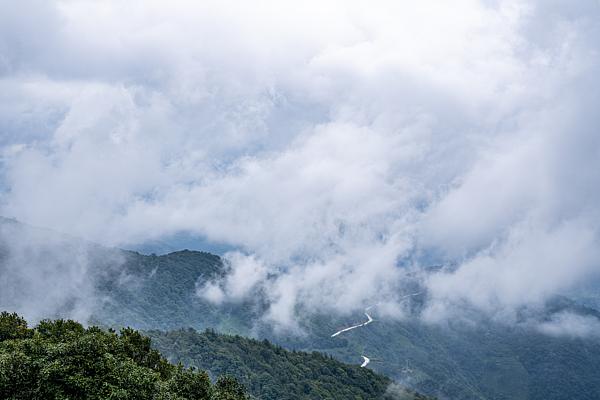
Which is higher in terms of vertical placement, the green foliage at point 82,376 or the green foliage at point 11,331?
the green foliage at point 11,331

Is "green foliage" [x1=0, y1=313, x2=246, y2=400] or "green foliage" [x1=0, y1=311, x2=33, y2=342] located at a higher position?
"green foliage" [x1=0, y1=311, x2=33, y2=342]

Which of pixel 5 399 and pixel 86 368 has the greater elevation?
pixel 86 368

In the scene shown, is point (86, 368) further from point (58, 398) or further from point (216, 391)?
point (216, 391)

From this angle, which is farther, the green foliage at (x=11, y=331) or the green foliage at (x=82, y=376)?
the green foliage at (x=11, y=331)

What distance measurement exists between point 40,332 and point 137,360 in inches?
781

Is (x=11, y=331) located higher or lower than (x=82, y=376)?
higher

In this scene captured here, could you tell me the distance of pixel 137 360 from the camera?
97.4 meters

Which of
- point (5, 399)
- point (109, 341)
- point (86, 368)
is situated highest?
point (109, 341)

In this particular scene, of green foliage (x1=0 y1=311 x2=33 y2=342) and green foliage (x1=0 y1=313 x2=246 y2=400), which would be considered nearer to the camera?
green foliage (x1=0 y1=313 x2=246 y2=400)

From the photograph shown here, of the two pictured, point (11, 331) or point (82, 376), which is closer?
point (82, 376)

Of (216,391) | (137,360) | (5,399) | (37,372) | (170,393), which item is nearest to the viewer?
(5,399)

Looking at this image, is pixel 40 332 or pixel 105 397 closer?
pixel 105 397

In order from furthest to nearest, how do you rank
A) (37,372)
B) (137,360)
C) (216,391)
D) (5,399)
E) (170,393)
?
(137,360) → (216,391) → (170,393) → (37,372) → (5,399)

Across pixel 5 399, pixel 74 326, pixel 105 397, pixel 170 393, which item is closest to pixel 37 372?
pixel 5 399
